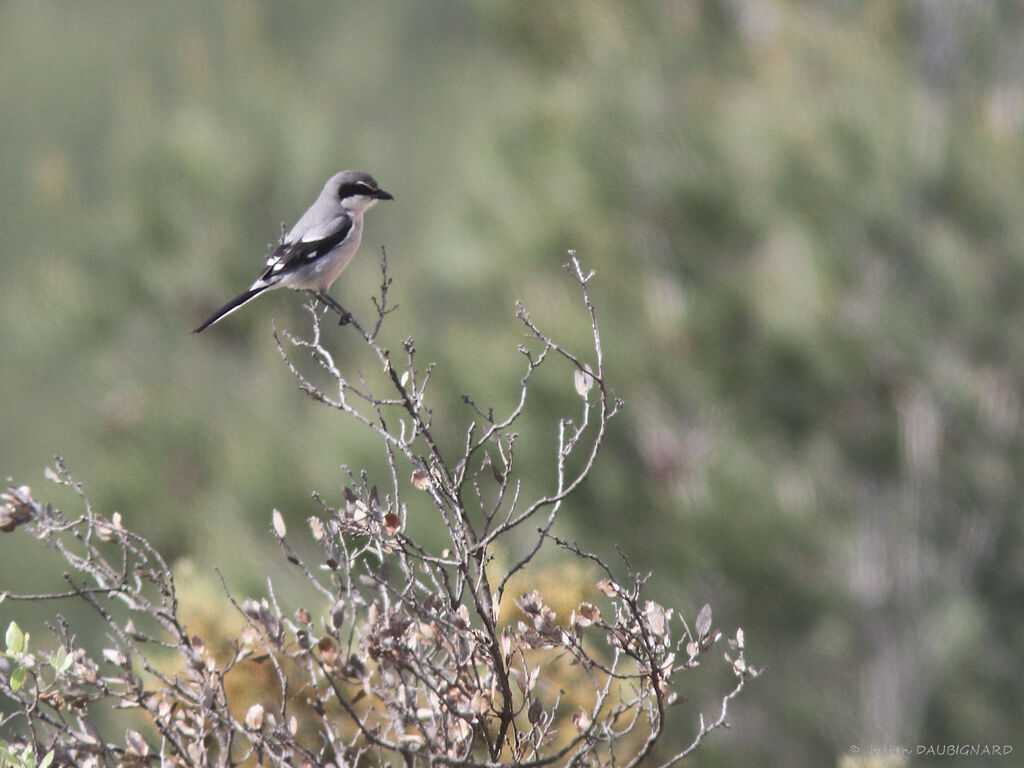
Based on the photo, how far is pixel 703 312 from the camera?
10625 millimetres

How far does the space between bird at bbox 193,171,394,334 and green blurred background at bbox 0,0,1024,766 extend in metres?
2.49

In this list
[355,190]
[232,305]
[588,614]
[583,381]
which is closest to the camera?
[588,614]

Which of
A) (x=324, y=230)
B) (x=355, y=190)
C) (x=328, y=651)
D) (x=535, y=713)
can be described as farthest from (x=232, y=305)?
(x=535, y=713)

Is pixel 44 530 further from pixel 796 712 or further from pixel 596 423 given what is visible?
pixel 796 712

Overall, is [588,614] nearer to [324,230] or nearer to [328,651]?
[328,651]

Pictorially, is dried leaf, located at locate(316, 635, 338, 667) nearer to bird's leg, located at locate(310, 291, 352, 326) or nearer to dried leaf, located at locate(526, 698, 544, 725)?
dried leaf, located at locate(526, 698, 544, 725)

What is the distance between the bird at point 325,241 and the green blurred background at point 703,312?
249cm

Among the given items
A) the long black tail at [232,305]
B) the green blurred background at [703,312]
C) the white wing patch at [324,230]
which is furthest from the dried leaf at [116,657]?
the green blurred background at [703,312]

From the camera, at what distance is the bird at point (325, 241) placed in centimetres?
470

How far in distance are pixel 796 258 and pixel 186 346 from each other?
22.4 feet

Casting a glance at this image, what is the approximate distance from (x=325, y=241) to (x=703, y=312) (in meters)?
6.30

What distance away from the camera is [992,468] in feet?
34.6

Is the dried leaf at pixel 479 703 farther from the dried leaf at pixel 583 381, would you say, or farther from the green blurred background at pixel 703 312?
the green blurred background at pixel 703 312

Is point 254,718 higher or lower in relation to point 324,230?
lower
